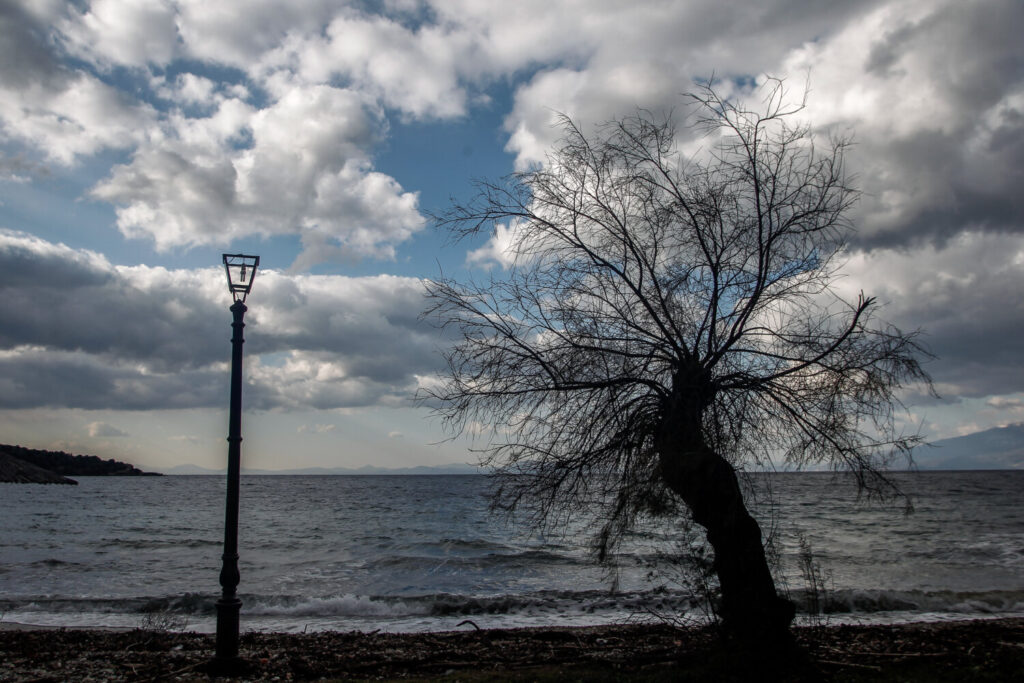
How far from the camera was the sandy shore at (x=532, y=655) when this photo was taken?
694cm

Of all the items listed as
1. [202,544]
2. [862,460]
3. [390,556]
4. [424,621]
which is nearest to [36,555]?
[202,544]

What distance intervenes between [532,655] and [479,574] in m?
11.7

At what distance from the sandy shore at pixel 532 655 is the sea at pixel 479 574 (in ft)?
2.22

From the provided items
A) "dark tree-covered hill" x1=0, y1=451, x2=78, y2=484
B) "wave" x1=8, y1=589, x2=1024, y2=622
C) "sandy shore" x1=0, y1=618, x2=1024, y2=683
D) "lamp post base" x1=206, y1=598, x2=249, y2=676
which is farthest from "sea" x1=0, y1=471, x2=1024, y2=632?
"dark tree-covered hill" x1=0, y1=451, x2=78, y2=484

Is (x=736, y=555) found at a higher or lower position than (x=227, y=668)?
higher

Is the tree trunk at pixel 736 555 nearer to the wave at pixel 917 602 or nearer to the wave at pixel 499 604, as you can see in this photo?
the wave at pixel 499 604

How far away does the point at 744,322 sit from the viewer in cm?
639

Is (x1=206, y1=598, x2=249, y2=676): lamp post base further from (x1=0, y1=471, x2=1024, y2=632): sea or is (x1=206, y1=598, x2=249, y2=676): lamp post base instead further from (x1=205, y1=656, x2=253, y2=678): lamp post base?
(x1=0, y1=471, x2=1024, y2=632): sea

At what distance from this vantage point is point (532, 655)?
905cm

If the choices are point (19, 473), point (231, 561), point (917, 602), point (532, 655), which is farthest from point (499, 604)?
point (19, 473)

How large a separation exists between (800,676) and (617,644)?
3646mm

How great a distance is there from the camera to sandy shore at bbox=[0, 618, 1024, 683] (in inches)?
273

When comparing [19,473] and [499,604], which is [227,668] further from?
[19,473]

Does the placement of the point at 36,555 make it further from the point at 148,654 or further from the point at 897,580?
the point at 897,580
